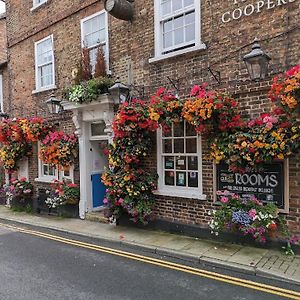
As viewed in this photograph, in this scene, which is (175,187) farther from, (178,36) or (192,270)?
(178,36)

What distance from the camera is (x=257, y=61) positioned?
5824 mm

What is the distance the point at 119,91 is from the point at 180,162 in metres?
2.29

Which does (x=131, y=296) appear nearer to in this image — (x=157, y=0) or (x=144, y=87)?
(x=144, y=87)

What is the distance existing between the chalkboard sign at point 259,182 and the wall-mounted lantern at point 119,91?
2945 mm

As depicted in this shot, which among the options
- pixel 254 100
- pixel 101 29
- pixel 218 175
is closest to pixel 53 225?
pixel 218 175

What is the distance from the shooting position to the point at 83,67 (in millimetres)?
9719

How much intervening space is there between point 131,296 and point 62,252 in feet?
9.09

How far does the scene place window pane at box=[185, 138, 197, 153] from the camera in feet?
24.9

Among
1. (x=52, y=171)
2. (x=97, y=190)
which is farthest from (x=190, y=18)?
(x=52, y=171)

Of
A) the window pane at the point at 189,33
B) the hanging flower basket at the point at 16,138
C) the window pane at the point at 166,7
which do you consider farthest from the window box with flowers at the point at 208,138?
the hanging flower basket at the point at 16,138

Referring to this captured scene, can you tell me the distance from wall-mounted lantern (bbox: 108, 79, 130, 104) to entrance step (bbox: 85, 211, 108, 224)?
3.48 meters

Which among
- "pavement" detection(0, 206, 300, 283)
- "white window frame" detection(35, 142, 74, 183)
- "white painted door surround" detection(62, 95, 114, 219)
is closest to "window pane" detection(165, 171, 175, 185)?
"pavement" detection(0, 206, 300, 283)

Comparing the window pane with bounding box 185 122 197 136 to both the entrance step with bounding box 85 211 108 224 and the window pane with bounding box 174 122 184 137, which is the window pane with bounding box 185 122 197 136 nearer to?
the window pane with bounding box 174 122 184 137

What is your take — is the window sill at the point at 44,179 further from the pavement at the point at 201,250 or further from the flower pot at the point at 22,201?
the pavement at the point at 201,250
